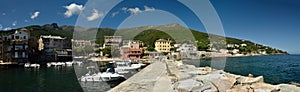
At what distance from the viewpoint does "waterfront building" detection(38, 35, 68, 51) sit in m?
69.0

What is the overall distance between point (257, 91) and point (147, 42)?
295ft

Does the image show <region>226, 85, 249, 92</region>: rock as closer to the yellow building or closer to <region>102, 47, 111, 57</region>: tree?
<region>102, 47, 111, 57</region>: tree

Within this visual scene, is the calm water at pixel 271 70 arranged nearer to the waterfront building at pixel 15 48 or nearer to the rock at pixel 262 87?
the rock at pixel 262 87

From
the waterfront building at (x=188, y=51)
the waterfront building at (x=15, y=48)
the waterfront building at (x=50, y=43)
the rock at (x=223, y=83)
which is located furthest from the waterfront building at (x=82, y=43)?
the rock at (x=223, y=83)

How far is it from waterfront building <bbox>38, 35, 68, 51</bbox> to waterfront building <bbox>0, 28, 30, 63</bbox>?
6.31 metres

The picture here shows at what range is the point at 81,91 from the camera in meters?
18.0

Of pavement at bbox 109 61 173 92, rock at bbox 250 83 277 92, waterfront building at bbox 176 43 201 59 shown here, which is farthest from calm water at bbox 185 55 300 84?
waterfront building at bbox 176 43 201 59

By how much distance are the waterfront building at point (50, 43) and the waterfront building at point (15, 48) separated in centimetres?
631

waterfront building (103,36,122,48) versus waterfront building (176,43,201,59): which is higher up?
waterfront building (103,36,122,48)

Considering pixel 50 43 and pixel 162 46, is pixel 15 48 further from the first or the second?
pixel 162 46

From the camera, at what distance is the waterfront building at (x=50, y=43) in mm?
69000

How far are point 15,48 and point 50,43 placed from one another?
1099 centimetres

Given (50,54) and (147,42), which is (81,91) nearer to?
(50,54)

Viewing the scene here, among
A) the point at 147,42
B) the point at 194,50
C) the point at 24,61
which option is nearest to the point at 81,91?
the point at 24,61
